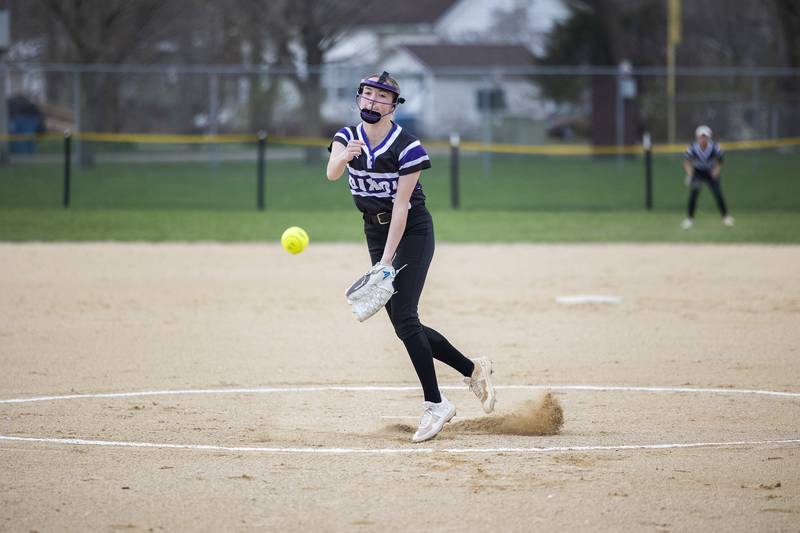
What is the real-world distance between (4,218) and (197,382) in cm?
1461

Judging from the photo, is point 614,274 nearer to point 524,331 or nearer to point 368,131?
point 524,331

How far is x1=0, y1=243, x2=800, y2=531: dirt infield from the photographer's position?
570 centimetres

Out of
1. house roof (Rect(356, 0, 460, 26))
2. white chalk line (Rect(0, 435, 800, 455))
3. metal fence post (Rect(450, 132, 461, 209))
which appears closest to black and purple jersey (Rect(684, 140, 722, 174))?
metal fence post (Rect(450, 132, 461, 209))

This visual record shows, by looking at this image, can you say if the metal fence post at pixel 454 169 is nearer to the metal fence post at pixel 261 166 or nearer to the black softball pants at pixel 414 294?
the metal fence post at pixel 261 166

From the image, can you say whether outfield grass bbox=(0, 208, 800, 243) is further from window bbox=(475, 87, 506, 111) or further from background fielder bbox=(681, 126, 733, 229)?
window bbox=(475, 87, 506, 111)

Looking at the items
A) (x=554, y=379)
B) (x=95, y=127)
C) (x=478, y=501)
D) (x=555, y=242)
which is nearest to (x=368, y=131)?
(x=478, y=501)

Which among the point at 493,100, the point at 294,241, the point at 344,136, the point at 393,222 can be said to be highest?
the point at 493,100

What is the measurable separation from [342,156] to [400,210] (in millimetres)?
493

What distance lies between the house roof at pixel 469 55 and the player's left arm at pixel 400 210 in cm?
5417

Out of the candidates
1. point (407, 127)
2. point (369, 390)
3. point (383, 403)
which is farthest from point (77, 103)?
point (383, 403)

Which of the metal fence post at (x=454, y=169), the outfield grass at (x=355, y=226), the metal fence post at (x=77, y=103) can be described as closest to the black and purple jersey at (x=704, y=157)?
the outfield grass at (x=355, y=226)

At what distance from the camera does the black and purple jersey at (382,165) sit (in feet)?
22.9

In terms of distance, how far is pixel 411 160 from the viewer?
6.95m

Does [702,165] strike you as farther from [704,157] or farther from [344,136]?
[344,136]
